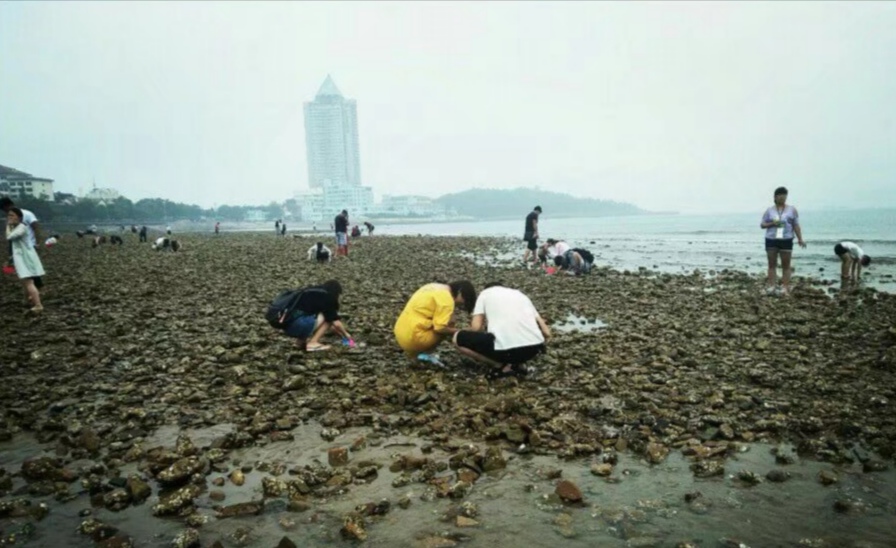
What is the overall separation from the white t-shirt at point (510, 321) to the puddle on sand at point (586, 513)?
2470mm

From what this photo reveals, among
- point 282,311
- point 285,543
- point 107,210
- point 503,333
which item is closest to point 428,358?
point 503,333

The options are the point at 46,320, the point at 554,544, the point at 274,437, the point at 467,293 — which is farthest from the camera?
the point at 46,320

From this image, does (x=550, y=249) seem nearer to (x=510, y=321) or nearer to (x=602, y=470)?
(x=510, y=321)

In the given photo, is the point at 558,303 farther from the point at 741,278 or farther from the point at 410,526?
the point at 410,526

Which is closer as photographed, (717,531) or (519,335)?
(717,531)

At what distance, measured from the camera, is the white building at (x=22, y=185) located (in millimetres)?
108125

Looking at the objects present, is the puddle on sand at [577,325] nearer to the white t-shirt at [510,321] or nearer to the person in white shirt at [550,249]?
the white t-shirt at [510,321]

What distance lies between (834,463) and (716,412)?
135cm

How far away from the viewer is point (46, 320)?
1180 centimetres

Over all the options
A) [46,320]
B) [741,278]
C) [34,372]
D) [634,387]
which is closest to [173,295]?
[46,320]

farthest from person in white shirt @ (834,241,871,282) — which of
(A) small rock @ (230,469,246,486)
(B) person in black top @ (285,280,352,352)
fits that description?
(A) small rock @ (230,469,246,486)

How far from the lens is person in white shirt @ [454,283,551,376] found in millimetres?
7371

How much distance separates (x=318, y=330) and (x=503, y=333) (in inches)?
144

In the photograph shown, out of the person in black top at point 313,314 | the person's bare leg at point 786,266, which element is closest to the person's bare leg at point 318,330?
the person in black top at point 313,314
